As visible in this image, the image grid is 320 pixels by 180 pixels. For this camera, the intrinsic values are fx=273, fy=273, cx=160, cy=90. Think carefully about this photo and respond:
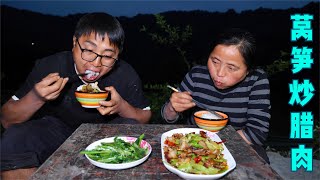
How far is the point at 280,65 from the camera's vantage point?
4.59 metres

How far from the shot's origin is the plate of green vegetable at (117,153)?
134 cm

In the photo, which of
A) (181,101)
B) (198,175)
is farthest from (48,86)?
(198,175)

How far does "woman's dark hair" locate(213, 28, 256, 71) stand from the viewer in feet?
7.38

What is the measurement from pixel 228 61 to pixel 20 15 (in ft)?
20.5

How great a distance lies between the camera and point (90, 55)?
2217mm

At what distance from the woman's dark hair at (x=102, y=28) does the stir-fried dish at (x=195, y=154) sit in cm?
101

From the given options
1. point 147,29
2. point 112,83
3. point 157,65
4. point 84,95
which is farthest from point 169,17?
point 84,95

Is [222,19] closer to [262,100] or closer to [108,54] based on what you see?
[262,100]

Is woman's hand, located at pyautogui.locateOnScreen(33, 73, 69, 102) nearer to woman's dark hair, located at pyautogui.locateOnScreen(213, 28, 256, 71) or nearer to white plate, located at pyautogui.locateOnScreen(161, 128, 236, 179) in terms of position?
white plate, located at pyautogui.locateOnScreen(161, 128, 236, 179)

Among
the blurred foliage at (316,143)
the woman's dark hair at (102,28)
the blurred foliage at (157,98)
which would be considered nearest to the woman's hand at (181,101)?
the woman's dark hair at (102,28)

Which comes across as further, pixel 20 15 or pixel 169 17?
pixel 20 15

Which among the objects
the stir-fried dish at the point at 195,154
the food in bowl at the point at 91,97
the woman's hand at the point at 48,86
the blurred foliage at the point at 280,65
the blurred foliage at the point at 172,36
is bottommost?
the blurred foliage at the point at 280,65

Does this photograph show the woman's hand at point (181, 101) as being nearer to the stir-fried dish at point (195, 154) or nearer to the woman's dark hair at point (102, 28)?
the stir-fried dish at point (195, 154)

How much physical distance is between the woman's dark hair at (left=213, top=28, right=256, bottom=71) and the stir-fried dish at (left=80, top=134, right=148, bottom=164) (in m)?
1.21
